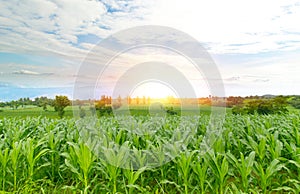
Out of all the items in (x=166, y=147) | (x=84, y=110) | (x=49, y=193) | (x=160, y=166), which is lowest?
(x=49, y=193)

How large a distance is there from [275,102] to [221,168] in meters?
13.8

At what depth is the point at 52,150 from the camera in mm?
4457

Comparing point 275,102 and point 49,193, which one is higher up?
point 275,102

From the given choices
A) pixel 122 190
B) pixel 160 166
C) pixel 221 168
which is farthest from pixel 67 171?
pixel 221 168

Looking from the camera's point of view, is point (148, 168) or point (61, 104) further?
point (61, 104)

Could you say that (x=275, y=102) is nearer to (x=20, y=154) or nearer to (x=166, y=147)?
(x=166, y=147)

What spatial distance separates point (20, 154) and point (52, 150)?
49 centimetres

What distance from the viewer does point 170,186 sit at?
14.2 ft

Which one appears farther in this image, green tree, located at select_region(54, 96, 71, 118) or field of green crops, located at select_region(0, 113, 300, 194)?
green tree, located at select_region(54, 96, 71, 118)

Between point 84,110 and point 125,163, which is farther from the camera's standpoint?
point 84,110

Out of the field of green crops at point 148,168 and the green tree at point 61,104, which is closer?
the field of green crops at point 148,168

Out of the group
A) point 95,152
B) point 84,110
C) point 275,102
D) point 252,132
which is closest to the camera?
point 95,152

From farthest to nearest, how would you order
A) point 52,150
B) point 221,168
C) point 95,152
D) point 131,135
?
point 131,135 < point 52,150 < point 95,152 < point 221,168

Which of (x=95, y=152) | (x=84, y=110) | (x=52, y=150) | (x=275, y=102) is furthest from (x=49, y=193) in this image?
(x=275, y=102)
